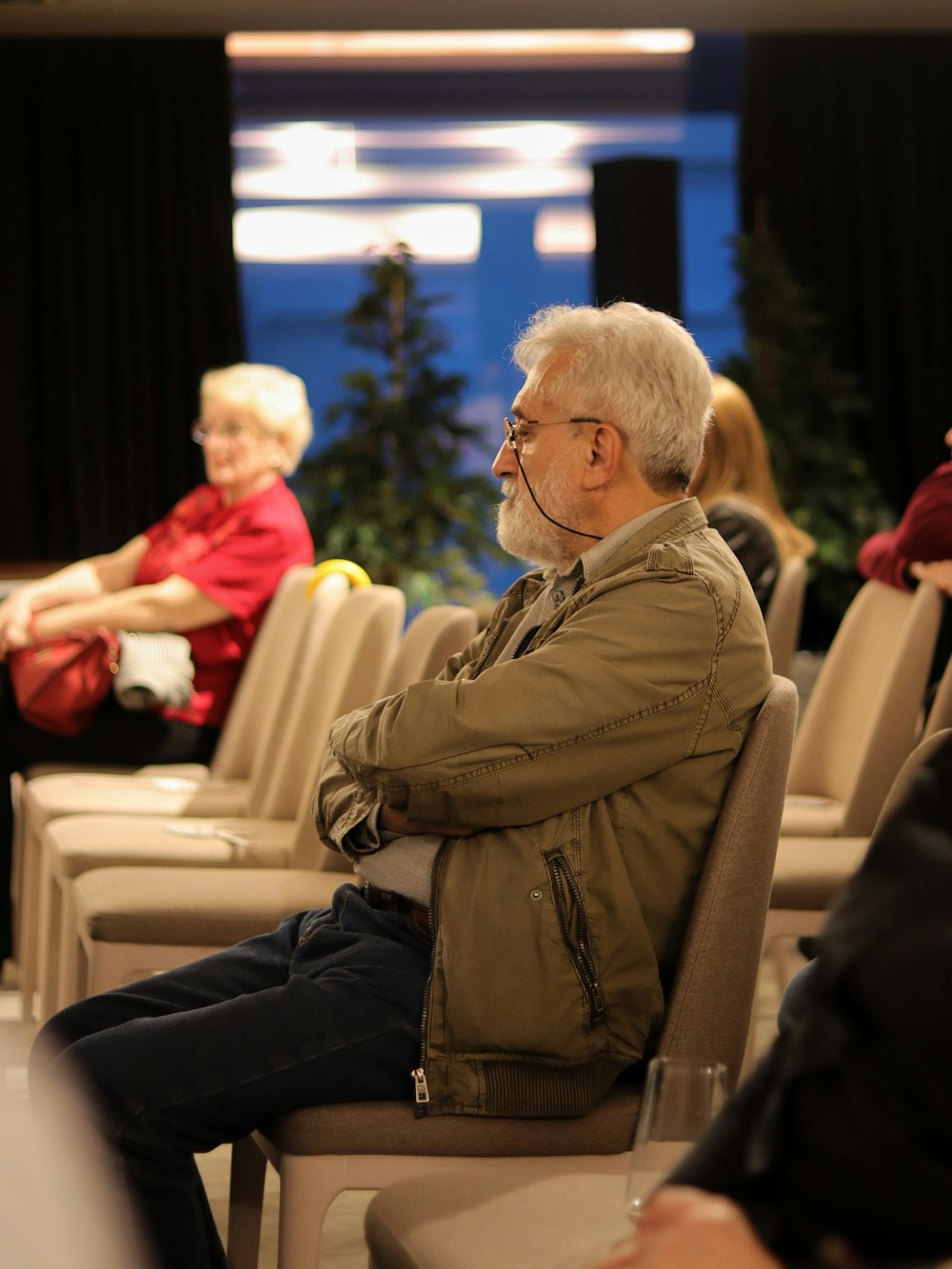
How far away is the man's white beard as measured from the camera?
6.03 ft

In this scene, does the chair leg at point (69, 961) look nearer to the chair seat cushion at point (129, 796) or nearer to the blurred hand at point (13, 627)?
the chair seat cushion at point (129, 796)

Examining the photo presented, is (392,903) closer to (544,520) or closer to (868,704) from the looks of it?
(544,520)

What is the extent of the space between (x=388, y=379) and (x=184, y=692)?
3329 millimetres

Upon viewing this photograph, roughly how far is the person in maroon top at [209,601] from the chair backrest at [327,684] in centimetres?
77

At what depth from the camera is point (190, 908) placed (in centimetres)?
224

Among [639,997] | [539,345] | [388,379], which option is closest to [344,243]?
[388,379]

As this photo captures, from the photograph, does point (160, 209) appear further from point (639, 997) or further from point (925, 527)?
point (639, 997)

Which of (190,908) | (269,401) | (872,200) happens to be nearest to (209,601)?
(269,401)

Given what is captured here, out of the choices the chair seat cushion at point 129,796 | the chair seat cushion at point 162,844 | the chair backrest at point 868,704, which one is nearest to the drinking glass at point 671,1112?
the chair backrest at point 868,704

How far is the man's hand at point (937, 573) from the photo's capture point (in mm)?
2830

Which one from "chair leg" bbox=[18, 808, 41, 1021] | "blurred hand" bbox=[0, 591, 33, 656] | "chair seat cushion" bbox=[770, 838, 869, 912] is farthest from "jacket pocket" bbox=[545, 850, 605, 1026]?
"blurred hand" bbox=[0, 591, 33, 656]

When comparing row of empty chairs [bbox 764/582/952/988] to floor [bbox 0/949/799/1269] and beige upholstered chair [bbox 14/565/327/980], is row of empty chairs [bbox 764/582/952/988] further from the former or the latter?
beige upholstered chair [bbox 14/565/327/980]

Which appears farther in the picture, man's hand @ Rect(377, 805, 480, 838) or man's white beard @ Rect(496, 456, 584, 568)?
man's white beard @ Rect(496, 456, 584, 568)

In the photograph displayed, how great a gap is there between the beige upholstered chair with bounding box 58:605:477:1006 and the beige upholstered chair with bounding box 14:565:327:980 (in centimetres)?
96
